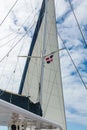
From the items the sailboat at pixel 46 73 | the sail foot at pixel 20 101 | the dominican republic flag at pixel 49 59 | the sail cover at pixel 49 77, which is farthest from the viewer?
the dominican republic flag at pixel 49 59

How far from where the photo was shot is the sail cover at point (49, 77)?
55.6 ft

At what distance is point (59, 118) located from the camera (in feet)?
54.7

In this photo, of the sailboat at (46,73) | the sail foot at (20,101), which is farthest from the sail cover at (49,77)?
the sail foot at (20,101)

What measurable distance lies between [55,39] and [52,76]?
6.82 feet

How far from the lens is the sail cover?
16.9m

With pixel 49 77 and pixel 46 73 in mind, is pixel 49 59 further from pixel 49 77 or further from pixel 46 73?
pixel 49 77

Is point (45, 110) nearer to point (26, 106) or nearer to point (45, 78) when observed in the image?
point (45, 78)

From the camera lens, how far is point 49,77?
709 inches

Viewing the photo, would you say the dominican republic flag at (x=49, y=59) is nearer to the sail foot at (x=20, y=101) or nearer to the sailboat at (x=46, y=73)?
the sailboat at (x=46, y=73)

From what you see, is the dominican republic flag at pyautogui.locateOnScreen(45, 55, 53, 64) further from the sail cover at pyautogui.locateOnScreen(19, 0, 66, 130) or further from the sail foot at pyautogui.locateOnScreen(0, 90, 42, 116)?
the sail foot at pyautogui.locateOnScreen(0, 90, 42, 116)

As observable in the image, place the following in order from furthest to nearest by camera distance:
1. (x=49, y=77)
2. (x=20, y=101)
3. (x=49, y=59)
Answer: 1. (x=49, y=77)
2. (x=49, y=59)
3. (x=20, y=101)

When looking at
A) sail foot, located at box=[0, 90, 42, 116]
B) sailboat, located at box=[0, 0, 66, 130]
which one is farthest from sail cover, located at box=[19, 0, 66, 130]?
sail foot, located at box=[0, 90, 42, 116]

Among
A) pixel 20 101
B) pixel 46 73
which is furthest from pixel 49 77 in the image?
pixel 20 101

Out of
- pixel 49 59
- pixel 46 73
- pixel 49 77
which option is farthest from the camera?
pixel 49 77
